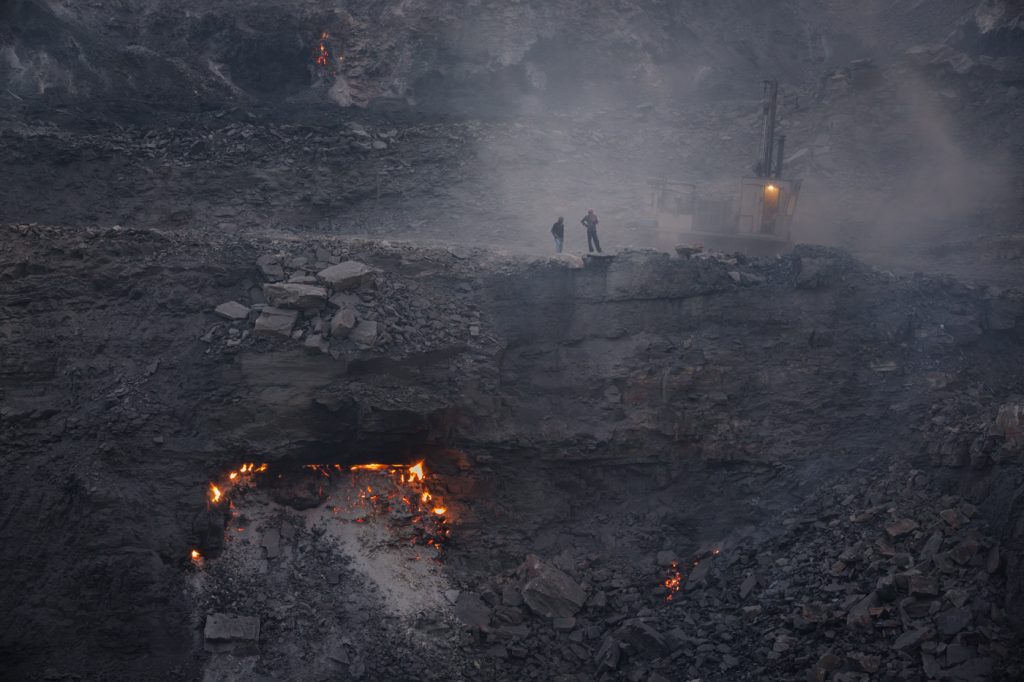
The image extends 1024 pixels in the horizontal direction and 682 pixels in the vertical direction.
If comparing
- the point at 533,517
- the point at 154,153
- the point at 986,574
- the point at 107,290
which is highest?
the point at 154,153

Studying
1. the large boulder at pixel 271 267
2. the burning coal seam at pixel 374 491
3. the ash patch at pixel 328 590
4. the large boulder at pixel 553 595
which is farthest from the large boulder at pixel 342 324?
the large boulder at pixel 553 595

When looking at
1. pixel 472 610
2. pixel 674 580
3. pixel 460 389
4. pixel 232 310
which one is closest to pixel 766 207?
pixel 460 389

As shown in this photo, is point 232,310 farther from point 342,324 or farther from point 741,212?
point 741,212

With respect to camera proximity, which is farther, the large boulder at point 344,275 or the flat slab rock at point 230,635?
the large boulder at point 344,275

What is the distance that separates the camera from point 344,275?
11.5 m

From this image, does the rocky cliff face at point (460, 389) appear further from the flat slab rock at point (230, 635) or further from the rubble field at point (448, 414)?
the flat slab rock at point (230, 635)

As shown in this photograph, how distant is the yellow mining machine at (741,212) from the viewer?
52.4 ft

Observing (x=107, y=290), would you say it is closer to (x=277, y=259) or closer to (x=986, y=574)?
(x=277, y=259)

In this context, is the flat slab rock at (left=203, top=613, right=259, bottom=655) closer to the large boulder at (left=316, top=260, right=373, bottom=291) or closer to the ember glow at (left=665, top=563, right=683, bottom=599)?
the large boulder at (left=316, top=260, right=373, bottom=291)

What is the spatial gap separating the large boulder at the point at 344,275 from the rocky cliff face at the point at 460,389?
0.16m

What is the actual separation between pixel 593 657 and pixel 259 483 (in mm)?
5775

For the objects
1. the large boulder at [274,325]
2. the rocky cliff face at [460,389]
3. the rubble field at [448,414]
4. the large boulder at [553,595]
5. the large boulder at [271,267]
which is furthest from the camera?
the large boulder at [271,267]

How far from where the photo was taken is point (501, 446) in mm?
11477

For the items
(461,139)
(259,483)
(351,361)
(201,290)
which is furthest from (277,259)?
(461,139)
